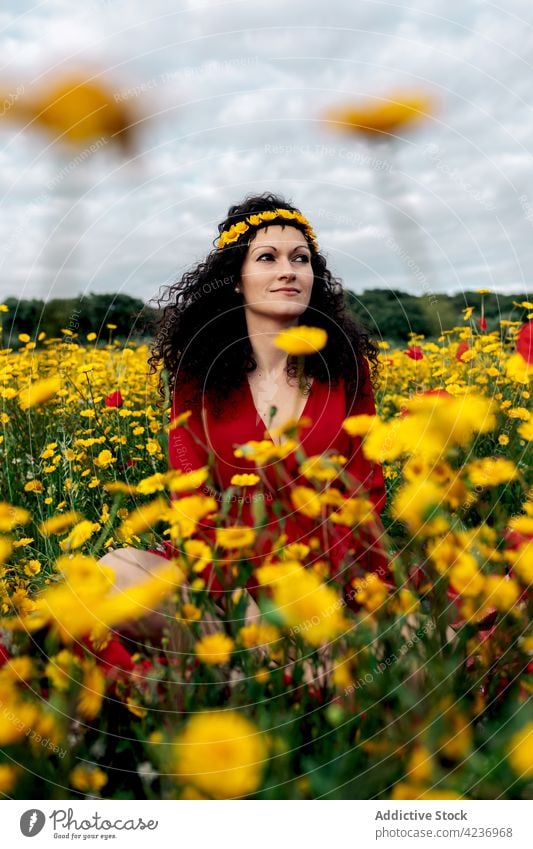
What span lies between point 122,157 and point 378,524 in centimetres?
66

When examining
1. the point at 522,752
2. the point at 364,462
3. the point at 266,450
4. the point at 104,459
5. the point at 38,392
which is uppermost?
the point at 38,392

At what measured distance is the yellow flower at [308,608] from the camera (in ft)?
2.08

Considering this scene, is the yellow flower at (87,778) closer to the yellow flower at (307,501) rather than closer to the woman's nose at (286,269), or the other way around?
the yellow flower at (307,501)

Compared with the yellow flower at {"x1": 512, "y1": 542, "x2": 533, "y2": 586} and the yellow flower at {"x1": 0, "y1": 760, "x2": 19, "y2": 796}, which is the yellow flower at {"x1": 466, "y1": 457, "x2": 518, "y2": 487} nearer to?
the yellow flower at {"x1": 512, "y1": 542, "x2": 533, "y2": 586}

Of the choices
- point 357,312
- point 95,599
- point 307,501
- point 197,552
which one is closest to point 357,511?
point 307,501

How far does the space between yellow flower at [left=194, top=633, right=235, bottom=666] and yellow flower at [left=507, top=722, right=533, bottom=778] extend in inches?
10.8

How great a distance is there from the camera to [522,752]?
24.2 inches

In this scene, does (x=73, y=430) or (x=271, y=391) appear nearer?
(x=271, y=391)

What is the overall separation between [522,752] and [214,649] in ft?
0.97

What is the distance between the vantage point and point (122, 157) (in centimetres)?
103

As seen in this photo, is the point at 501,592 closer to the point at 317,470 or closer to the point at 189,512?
the point at 317,470
